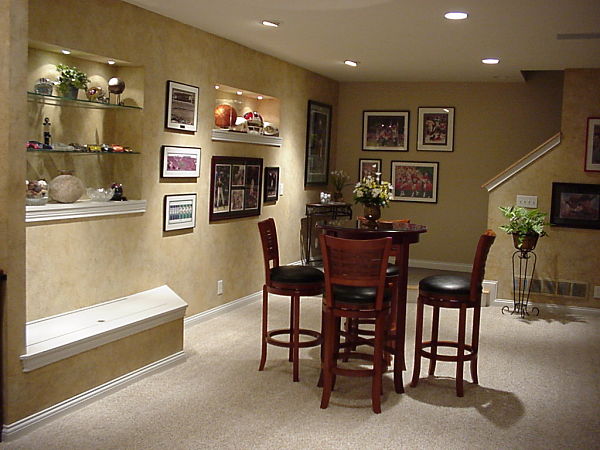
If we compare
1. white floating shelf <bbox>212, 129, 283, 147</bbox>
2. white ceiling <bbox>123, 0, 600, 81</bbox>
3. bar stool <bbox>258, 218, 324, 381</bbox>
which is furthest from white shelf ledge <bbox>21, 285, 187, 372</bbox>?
white ceiling <bbox>123, 0, 600, 81</bbox>

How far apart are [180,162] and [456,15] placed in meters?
2.52

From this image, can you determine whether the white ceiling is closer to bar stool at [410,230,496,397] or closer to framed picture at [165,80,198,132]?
framed picture at [165,80,198,132]

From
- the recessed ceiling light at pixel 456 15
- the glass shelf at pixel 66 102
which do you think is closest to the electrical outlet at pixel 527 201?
the recessed ceiling light at pixel 456 15

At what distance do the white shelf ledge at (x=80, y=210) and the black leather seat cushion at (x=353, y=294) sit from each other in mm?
1818

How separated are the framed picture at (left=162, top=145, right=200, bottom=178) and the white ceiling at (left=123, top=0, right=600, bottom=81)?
3.50ft

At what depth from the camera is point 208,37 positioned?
6023 mm

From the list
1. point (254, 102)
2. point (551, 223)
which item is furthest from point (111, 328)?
point (551, 223)

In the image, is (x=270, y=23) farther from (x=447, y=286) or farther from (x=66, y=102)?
(x=447, y=286)

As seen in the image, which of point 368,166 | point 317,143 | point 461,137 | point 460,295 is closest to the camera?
point 460,295

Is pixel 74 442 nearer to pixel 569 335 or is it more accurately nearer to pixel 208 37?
pixel 208 37

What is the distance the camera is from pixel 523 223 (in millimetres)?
6922

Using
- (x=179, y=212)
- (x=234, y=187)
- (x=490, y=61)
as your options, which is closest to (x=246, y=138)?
(x=234, y=187)

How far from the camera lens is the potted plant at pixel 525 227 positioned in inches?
270

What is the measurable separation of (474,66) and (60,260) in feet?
16.4
